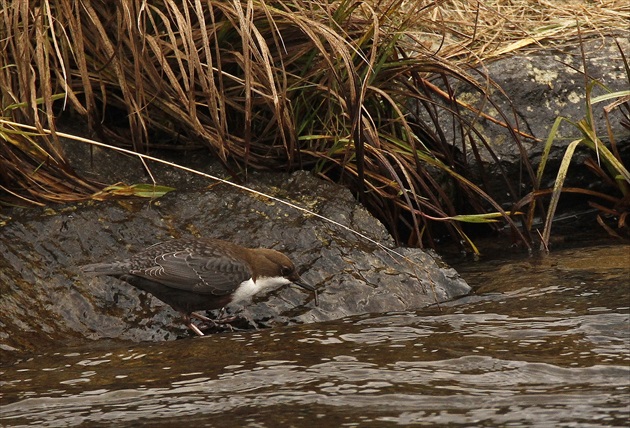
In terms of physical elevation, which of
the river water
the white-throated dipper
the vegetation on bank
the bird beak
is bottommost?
the river water

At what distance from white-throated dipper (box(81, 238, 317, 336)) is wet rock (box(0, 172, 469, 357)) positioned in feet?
0.50

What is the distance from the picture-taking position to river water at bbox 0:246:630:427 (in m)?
3.46

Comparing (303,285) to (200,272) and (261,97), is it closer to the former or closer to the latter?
(200,272)

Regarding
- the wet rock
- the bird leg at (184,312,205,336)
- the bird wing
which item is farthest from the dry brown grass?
the bird leg at (184,312,205,336)

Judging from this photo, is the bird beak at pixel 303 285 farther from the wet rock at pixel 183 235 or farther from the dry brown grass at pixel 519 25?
the dry brown grass at pixel 519 25

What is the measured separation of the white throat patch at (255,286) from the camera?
4.73m

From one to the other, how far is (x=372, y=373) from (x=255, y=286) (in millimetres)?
1062

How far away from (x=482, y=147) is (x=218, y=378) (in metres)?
2.86

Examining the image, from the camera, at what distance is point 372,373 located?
12.7 feet

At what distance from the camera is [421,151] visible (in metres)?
5.99

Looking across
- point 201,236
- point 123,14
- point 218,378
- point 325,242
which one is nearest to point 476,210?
point 325,242

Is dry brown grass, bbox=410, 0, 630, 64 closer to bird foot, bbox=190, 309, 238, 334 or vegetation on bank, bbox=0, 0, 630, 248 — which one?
vegetation on bank, bbox=0, 0, 630, 248

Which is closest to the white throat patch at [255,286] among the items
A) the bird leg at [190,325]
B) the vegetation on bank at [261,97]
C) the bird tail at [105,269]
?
the bird leg at [190,325]

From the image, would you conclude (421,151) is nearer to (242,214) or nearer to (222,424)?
(242,214)
